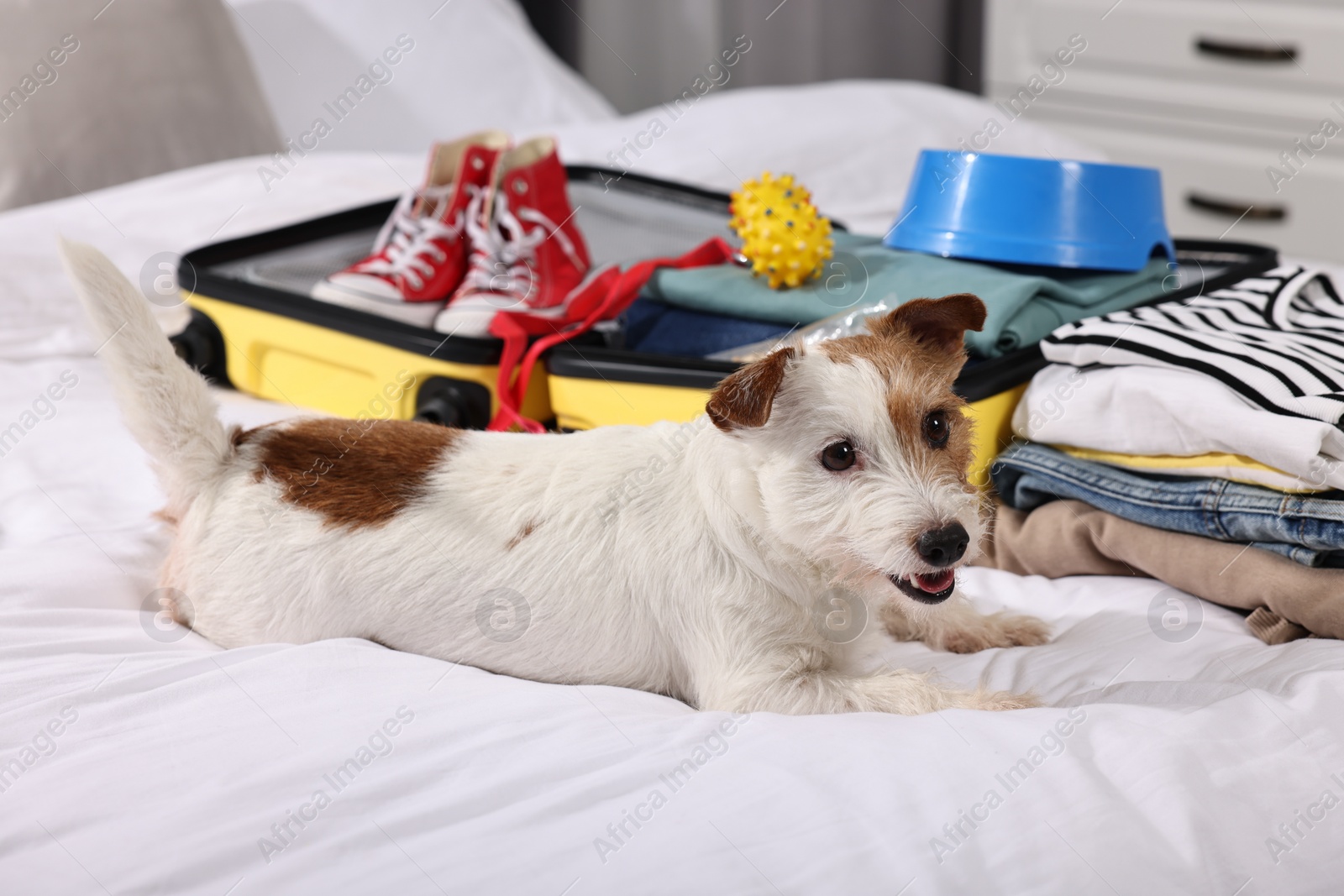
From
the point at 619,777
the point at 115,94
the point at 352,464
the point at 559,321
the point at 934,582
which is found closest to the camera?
the point at 619,777

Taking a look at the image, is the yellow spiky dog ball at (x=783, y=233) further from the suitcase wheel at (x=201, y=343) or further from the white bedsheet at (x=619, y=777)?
the suitcase wheel at (x=201, y=343)

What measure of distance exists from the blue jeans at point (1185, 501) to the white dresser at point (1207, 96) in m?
2.35

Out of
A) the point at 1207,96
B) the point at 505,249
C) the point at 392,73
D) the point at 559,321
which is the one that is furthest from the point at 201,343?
the point at 1207,96

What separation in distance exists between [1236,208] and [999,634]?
3105 millimetres

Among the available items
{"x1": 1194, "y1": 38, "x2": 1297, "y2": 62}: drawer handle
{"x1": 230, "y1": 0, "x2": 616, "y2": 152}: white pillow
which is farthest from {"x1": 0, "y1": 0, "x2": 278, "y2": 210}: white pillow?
{"x1": 1194, "y1": 38, "x2": 1297, "y2": 62}: drawer handle

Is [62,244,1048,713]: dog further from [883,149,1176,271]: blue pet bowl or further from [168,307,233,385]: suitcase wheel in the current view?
[168,307,233,385]: suitcase wheel

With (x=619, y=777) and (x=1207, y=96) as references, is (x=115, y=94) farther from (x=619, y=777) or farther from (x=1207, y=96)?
(x=1207, y=96)

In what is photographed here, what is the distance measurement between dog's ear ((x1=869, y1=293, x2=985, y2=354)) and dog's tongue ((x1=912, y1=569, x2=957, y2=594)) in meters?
0.23

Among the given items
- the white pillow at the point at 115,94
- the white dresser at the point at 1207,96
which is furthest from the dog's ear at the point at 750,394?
the white dresser at the point at 1207,96

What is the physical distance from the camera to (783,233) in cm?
159

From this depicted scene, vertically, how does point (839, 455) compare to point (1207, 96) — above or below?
above

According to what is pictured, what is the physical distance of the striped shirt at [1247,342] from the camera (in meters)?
1.16

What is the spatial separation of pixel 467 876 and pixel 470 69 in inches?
105

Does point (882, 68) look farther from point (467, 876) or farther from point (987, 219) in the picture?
point (467, 876)
